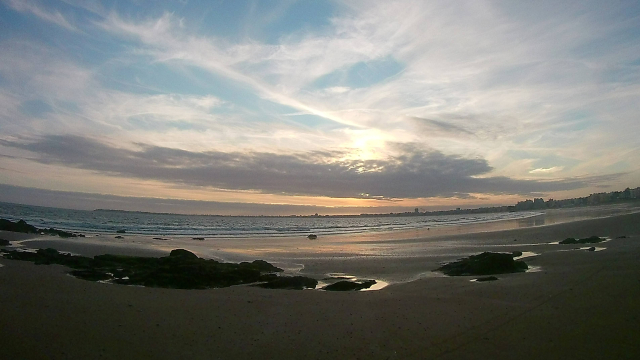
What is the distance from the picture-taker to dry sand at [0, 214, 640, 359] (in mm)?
7684

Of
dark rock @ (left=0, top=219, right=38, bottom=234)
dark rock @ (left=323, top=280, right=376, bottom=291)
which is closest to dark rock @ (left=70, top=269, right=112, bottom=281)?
dark rock @ (left=323, top=280, right=376, bottom=291)

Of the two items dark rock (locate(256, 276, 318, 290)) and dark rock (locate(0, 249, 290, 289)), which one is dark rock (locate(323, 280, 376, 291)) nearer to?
dark rock (locate(256, 276, 318, 290))

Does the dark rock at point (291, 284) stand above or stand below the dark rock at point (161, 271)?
below

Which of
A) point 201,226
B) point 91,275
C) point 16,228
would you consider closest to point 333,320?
point 91,275

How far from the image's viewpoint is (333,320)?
10125mm

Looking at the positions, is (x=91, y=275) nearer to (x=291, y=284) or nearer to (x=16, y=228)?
(x=291, y=284)

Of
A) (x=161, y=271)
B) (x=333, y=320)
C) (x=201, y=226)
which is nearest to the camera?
(x=333, y=320)

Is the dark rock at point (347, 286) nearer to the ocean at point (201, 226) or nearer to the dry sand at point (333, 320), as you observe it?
the dry sand at point (333, 320)

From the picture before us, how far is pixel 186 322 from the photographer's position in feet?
32.4

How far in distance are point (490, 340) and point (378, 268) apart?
12851 mm

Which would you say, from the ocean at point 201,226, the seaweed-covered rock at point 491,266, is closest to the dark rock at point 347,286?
the seaweed-covered rock at point 491,266

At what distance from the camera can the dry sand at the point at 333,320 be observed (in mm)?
7684

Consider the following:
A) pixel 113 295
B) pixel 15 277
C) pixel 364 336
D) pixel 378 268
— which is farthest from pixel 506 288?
pixel 15 277

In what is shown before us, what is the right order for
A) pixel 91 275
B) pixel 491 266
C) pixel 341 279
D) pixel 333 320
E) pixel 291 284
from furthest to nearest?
pixel 341 279
pixel 491 266
pixel 91 275
pixel 291 284
pixel 333 320
